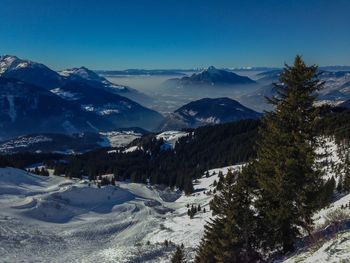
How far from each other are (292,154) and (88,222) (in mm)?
79691

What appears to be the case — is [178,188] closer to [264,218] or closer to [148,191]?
[148,191]

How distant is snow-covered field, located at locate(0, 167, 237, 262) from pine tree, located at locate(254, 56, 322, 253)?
40052 mm

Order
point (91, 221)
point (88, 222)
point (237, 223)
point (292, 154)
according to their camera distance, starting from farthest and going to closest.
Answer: point (91, 221)
point (88, 222)
point (237, 223)
point (292, 154)

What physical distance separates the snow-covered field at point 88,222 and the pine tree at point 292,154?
4005 cm

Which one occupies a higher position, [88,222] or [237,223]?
[237,223]

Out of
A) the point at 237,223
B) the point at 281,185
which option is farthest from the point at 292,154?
the point at 237,223

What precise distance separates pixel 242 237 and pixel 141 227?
68973 millimetres

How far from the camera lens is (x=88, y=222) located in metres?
102

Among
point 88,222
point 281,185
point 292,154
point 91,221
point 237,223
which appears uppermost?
point 292,154

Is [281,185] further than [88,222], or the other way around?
[88,222]

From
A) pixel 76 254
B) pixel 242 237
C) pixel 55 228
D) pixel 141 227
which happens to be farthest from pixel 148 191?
pixel 242 237

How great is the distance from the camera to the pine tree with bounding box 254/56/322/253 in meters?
29.6

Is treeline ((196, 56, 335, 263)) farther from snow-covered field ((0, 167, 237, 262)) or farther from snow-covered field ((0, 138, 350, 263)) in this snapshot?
snow-covered field ((0, 167, 237, 262))

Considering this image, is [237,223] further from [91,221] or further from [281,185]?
[91,221]
